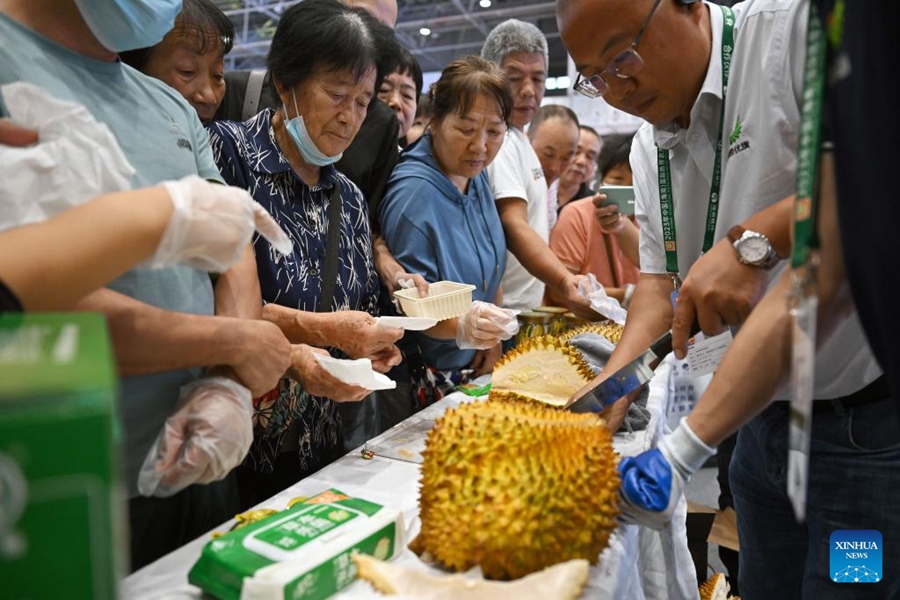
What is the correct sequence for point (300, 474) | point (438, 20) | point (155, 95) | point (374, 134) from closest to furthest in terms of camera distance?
point (155, 95) → point (300, 474) → point (374, 134) → point (438, 20)

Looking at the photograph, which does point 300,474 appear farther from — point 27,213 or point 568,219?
point 568,219

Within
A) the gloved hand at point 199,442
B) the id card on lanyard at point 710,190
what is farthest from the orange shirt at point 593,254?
the gloved hand at point 199,442

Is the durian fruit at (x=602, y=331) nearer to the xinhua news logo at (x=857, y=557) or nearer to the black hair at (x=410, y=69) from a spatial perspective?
the xinhua news logo at (x=857, y=557)

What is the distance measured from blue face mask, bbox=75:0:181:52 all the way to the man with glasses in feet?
3.33

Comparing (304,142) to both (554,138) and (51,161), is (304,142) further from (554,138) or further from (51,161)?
(554,138)

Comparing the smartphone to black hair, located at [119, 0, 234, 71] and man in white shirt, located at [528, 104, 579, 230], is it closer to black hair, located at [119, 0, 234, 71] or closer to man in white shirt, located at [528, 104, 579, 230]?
man in white shirt, located at [528, 104, 579, 230]

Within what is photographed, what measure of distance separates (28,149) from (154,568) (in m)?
0.82

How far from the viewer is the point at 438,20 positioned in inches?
436

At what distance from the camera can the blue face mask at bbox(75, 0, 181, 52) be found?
1.21 m

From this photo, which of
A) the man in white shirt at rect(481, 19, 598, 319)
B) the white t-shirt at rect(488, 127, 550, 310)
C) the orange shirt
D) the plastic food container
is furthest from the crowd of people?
the orange shirt

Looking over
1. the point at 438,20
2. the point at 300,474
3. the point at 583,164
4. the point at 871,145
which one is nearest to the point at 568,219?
the point at 583,164

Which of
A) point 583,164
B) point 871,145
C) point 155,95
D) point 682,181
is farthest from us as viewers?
point 583,164

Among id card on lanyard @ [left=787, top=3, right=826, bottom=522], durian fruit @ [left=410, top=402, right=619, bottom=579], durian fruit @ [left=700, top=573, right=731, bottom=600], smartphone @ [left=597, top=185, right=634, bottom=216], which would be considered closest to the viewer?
id card on lanyard @ [left=787, top=3, right=826, bottom=522]

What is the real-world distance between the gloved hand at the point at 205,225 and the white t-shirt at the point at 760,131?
49.2 inches
